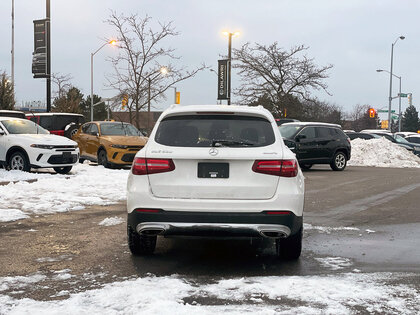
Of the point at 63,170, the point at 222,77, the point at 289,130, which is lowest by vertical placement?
the point at 63,170

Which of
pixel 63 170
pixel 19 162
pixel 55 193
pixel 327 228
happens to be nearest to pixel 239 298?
pixel 327 228

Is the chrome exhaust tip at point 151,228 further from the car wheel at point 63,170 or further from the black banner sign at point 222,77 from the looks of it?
the black banner sign at point 222,77

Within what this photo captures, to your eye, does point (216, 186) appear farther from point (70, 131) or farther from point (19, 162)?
point (70, 131)

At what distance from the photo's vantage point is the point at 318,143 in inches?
782

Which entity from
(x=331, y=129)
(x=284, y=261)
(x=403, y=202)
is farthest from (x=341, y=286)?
(x=331, y=129)

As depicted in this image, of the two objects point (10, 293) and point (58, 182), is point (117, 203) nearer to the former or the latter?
point (58, 182)

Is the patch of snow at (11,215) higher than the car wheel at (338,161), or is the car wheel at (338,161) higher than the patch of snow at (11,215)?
the car wheel at (338,161)

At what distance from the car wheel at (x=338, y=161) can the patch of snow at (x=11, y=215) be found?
14.0 m

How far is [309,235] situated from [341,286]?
2.61 metres

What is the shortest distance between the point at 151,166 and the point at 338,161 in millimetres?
16183

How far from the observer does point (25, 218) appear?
8438 millimetres

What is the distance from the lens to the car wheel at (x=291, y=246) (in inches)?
228

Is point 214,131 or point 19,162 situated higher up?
point 214,131

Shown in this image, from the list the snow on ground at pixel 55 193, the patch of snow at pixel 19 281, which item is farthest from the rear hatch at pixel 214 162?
the snow on ground at pixel 55 193
